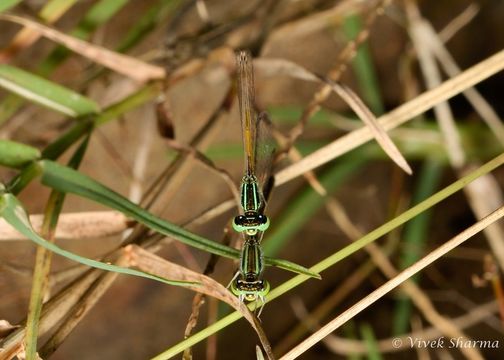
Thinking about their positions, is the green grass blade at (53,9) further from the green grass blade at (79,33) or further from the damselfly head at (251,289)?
the damselfly head at (251,289)

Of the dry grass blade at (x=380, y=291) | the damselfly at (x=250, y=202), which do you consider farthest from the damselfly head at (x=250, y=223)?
the dry grass blade at (x=380, y=291)

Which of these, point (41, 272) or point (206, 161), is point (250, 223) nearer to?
point (206, 161)

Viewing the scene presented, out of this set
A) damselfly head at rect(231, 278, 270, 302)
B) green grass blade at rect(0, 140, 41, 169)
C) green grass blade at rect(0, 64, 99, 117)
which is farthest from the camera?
green grass blade at rect(0, 64, 99, 117)

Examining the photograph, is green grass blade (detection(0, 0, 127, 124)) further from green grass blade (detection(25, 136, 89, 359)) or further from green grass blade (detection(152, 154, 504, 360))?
green grass blade (detection(152, 154, 504, 360))

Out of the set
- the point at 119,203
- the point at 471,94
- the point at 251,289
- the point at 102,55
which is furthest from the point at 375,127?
the point at 471,94

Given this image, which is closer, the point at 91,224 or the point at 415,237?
the point at 91,224

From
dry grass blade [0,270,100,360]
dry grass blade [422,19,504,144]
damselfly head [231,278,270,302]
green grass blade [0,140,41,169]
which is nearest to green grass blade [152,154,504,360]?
damselfly head [231,278,270,302]

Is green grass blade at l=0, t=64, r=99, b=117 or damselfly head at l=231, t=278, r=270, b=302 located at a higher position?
green grass blade at l=0, t=64, r=99, b=117
